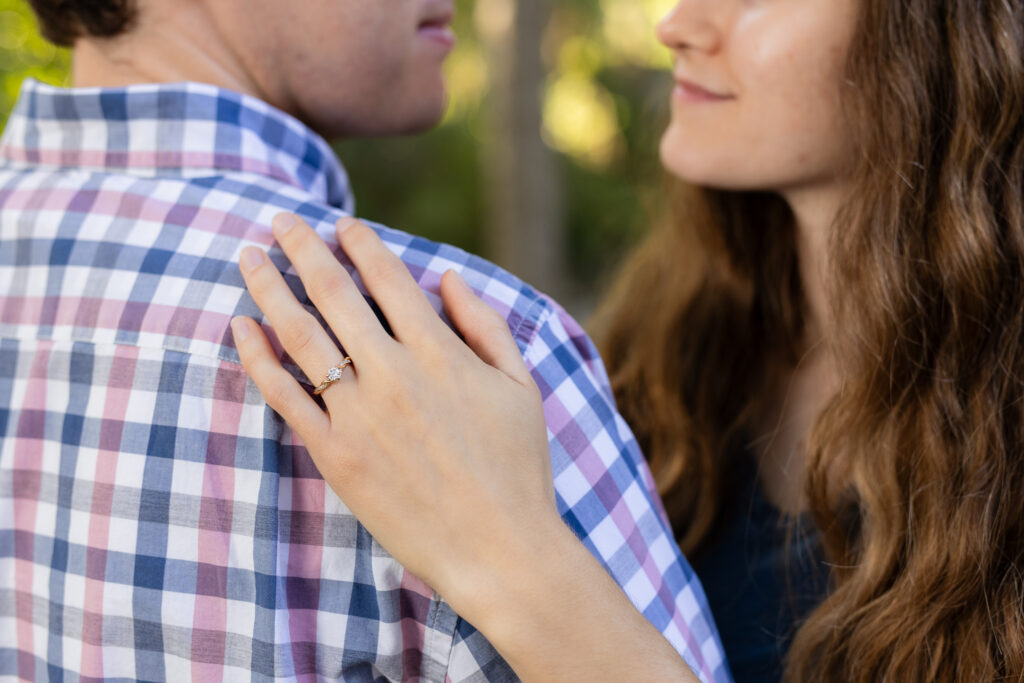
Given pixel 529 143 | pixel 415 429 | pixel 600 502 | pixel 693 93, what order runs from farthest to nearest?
pixel 529 143, pixel 693 93, pixel 600 502, pixel 415 429

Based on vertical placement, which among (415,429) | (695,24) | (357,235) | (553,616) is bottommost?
(553,616)

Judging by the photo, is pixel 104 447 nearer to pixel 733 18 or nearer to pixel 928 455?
pixel 928 455

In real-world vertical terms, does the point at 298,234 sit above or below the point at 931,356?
above

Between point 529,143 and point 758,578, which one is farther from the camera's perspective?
point 529,143

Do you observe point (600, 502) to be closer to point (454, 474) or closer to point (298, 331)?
point (454, 474)

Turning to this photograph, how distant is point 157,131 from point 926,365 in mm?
1141

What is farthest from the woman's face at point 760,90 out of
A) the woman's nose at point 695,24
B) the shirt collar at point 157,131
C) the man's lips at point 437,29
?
the shirt collar at point 157,131

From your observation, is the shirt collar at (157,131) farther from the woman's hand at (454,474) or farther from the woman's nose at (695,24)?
the woman's nose at (695,24)

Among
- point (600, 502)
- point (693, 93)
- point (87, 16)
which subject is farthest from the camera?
point (693, 93)

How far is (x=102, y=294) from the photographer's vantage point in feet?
3.13

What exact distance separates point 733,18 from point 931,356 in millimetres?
666

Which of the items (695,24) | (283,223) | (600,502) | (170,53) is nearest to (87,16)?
(170,53)

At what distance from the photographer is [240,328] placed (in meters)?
0.90

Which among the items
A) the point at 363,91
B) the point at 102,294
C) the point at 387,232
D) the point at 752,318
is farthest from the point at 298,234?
the point at 752,318
